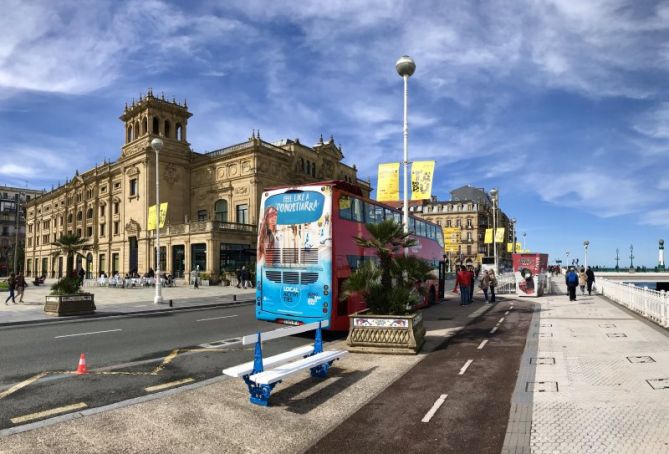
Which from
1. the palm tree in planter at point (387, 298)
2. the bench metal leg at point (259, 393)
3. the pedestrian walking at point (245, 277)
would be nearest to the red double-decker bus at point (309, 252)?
the palm tree in planter at point (387, 298)

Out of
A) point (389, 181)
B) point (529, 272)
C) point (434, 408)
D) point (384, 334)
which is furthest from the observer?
point (529, 272)

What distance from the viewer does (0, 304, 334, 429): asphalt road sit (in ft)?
24.1

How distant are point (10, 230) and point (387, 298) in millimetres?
124480

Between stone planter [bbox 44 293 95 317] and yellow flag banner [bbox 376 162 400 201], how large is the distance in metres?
14.1

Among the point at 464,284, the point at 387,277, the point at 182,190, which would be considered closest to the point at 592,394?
the point at 387,277

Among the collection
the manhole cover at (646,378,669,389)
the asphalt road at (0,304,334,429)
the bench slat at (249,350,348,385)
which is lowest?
the asphalt road at (0,304,334,429)

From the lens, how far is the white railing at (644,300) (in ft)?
45.8

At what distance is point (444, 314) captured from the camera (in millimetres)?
19203

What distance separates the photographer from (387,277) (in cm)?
1144

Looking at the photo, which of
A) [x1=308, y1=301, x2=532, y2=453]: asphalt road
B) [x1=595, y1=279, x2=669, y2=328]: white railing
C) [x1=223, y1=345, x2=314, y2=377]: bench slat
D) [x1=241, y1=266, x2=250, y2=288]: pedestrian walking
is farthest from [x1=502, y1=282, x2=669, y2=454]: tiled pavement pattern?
[x1=241, y1=266, x2=250, y2=288]: pedestrian walking

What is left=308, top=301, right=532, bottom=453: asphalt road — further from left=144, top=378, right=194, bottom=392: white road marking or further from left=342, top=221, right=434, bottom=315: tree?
left=144, top=378, right=194, bottom=392: white road marking

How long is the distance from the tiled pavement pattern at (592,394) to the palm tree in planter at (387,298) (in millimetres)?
2645

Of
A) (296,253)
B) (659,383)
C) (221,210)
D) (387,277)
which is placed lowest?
(659,383)

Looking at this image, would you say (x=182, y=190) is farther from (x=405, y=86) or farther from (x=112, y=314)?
(x=405, y=86)
